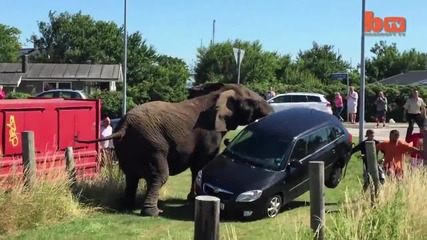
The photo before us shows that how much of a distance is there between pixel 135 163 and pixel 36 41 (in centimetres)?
8108

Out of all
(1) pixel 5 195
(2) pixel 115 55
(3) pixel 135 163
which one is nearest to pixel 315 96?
(3) pixel 135 163

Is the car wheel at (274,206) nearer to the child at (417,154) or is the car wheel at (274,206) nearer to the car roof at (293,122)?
the car roof at (293,122)

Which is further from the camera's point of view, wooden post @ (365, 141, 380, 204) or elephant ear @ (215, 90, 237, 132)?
elephant ear @ (215, 90, 237, 132)

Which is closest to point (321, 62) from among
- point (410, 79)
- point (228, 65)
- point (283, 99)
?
point (410, 79)

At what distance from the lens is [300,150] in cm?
1155

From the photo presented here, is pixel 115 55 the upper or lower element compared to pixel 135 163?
upper

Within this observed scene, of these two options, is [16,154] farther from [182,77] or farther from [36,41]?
[36,41]

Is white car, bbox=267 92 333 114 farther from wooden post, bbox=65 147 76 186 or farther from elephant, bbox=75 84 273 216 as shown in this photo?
wooden post, bbox=65 147 76 186

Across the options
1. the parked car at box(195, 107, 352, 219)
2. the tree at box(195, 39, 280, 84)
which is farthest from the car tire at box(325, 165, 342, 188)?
the tree at box(195, 39, 280, 84)

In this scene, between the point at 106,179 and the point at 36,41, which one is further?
the point at 36,41

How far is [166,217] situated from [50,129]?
339cm

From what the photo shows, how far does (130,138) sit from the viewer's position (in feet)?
36.7

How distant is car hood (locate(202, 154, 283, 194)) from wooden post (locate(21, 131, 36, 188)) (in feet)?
9.07

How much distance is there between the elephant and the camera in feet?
36.6
